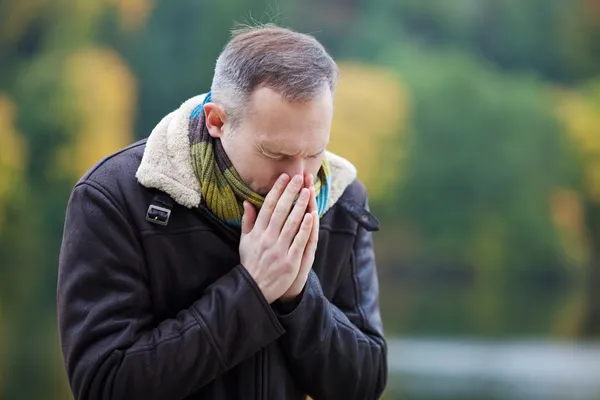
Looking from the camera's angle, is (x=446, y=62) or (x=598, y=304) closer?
(x=598, y=304)

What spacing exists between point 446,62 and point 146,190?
21.3 ft

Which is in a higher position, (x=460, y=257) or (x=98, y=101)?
(x=98, y=101)

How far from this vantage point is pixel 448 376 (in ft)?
22.6

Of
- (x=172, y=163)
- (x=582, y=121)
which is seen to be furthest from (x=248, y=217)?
(x=582, y=121)

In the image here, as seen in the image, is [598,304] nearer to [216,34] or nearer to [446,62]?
[446,62]

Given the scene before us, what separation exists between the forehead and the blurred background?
205 inches

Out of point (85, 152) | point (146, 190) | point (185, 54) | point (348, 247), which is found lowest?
point (85, 152)

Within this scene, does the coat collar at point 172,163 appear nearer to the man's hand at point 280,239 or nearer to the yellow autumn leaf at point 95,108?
the man's hand at point 280,239

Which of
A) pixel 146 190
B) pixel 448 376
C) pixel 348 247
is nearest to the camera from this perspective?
pixel 146 190

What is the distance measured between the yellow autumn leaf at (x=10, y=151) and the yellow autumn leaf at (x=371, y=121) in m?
2.43

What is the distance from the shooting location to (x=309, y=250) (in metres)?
1.58

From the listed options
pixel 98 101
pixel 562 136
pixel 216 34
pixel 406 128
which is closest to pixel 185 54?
pixel 216 34

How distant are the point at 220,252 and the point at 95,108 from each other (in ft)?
19.1

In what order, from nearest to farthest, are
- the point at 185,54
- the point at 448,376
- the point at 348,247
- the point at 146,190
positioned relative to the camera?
1. the point at 146,190
2. the point at 348,247
3. the point at 448,376
4. the point at 185,54
